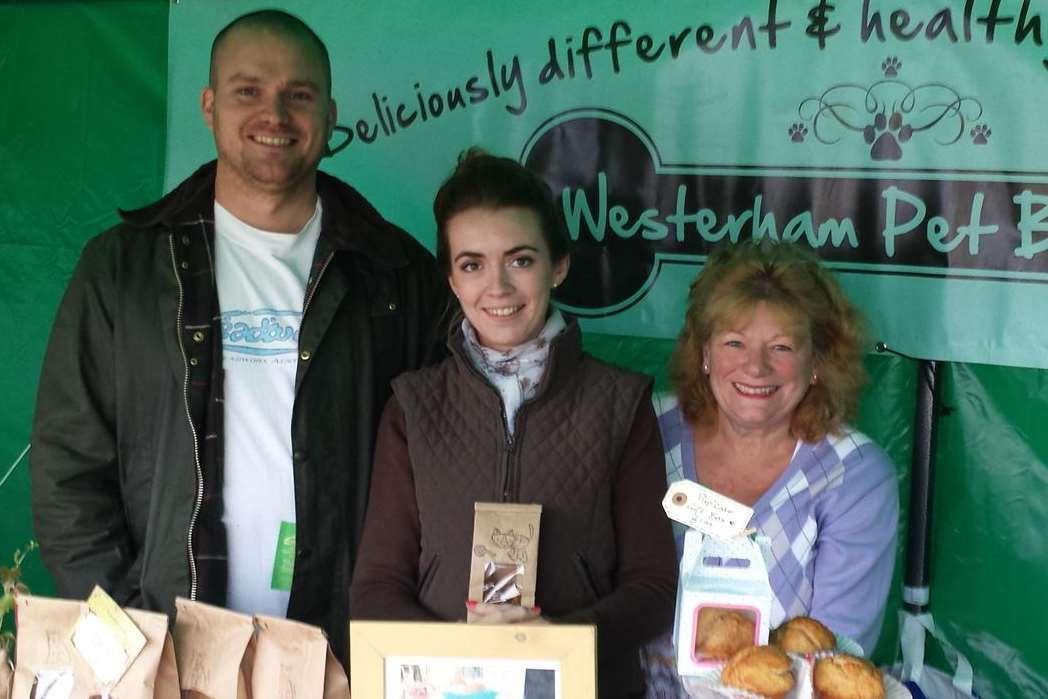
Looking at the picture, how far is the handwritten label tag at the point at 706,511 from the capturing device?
52.3 inches

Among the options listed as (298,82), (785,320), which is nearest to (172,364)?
(298,82)

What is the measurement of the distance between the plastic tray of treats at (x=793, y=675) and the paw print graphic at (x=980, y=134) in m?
1.37

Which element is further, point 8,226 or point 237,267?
point 8,226

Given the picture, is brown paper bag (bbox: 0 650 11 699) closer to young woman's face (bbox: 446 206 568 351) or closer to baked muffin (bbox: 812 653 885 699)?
young woman's face (bbox: 446 206 568 351)

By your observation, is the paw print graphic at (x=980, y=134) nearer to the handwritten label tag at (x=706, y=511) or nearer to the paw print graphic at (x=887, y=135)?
the paw print graphic at (x=887, y=135)

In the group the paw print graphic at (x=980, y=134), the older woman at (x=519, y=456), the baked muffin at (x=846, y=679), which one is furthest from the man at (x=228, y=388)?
the paw print graphic at (x=980, y=134)

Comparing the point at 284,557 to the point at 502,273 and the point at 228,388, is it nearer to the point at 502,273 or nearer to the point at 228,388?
the point at 228,388

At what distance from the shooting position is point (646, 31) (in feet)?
8.37

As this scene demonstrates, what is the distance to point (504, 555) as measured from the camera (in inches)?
59.5

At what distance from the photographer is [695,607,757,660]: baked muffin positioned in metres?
1.36

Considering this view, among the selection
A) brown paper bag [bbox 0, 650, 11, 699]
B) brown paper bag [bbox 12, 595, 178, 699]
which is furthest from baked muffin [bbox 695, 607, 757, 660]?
brown paper bag [bbox 0, 650, 11, 699]

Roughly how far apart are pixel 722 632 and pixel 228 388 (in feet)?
3.18

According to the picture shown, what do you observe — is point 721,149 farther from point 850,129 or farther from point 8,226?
point 8,226

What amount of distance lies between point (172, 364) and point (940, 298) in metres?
1.63
